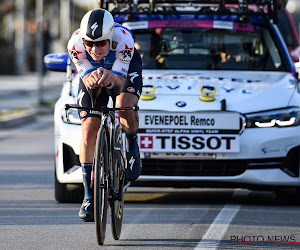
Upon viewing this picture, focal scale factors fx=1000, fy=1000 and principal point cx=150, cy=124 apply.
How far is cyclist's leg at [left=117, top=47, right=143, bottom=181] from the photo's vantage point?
712 cm

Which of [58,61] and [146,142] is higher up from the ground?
[58,61]

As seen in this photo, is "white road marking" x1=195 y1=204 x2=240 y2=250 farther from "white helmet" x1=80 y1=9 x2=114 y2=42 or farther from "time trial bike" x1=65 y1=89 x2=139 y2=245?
"white helmet" x1=80 y1=9 x2=114 y2=42

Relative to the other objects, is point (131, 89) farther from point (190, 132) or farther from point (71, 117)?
point (71, 117)

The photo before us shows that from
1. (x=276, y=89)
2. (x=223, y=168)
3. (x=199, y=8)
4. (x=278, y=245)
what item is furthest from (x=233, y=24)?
(x=278, y=245)

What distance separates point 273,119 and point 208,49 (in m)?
A: 1.48

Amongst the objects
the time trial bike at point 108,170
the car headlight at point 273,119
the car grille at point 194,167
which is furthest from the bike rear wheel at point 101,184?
the car headlight at point 273,119

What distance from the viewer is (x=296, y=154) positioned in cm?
857

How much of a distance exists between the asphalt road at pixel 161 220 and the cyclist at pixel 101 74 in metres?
0.48

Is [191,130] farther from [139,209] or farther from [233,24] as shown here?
[233,24]

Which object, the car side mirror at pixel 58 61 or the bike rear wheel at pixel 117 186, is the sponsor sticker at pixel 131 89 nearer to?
the bike rear wheel at pixel 117 186

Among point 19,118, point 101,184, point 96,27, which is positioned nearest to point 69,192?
point 101,184

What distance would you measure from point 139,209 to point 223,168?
797 mm

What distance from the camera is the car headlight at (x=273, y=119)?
8.47m

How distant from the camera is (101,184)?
650 cm
